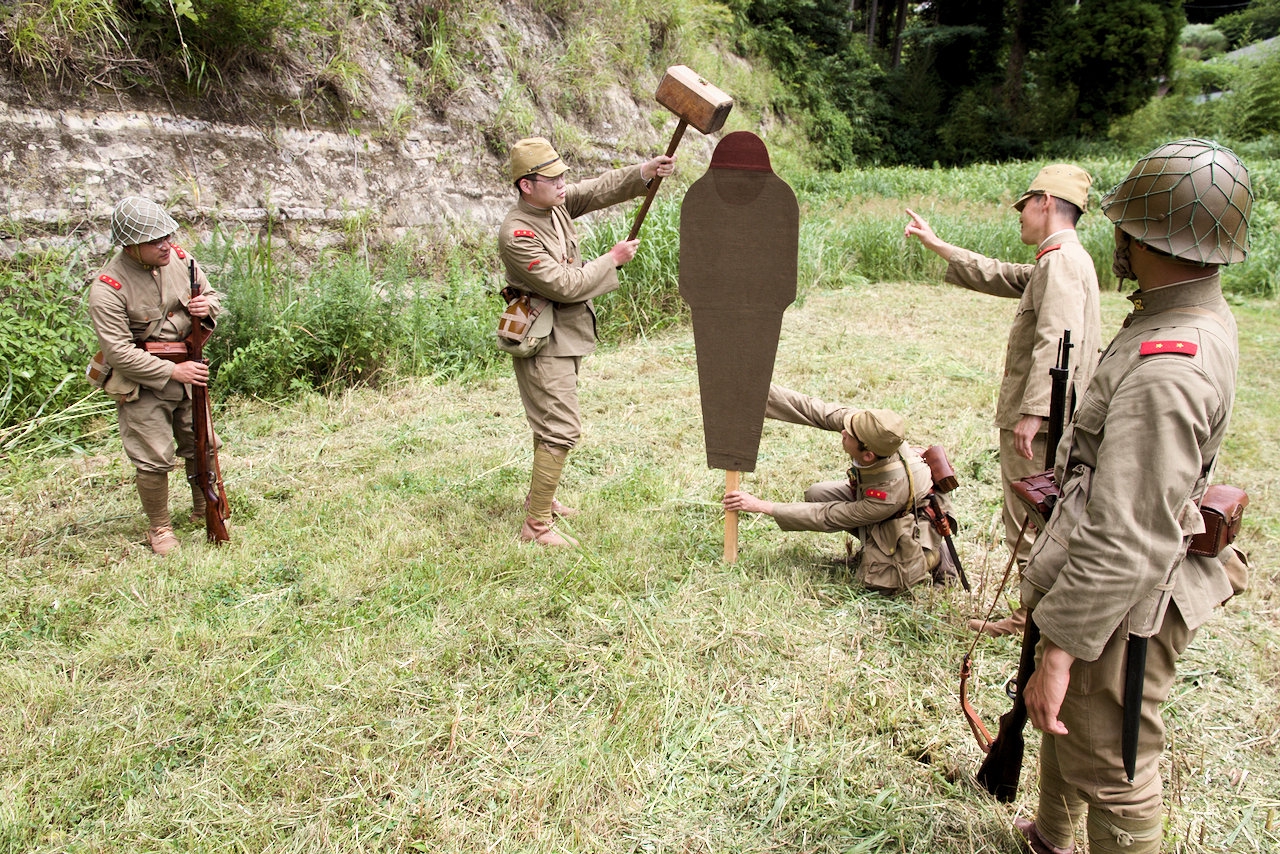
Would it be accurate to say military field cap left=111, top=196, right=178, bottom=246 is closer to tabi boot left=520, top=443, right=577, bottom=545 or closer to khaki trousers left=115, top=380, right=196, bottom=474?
khaki trousers left=115, top=380, right=196, bottom=474

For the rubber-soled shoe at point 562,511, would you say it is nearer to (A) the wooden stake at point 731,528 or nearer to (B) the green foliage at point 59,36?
(A) the wooden stake at point 731,528

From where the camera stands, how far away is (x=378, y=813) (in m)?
2.47

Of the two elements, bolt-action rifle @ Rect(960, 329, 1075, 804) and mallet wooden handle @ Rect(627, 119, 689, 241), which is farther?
mallet wooden handle @ Rect(627, 119, 689, 241)

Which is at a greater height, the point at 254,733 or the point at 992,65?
the point at 992,65

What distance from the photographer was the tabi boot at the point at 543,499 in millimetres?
4043

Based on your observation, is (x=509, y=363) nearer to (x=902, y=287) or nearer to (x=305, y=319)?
(x=305, y=319)

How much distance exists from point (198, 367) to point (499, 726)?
242cm

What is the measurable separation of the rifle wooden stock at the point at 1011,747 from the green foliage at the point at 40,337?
560 cm

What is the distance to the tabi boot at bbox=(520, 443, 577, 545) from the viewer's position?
4043mm

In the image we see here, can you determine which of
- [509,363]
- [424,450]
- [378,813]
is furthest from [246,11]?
[378,813]

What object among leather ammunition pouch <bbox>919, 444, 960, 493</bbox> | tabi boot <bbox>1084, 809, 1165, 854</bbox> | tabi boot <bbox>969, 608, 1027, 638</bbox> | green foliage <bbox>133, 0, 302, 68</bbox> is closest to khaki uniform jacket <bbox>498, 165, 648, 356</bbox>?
leather ammunition pouch <bbox>919, 444, 960, 493</bbox>

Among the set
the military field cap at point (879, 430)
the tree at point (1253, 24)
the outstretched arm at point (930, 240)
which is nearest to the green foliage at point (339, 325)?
the outstretched arm at point (930, 240)

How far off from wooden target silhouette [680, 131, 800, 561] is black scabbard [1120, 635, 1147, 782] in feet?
5.87

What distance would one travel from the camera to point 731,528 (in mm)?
3746
